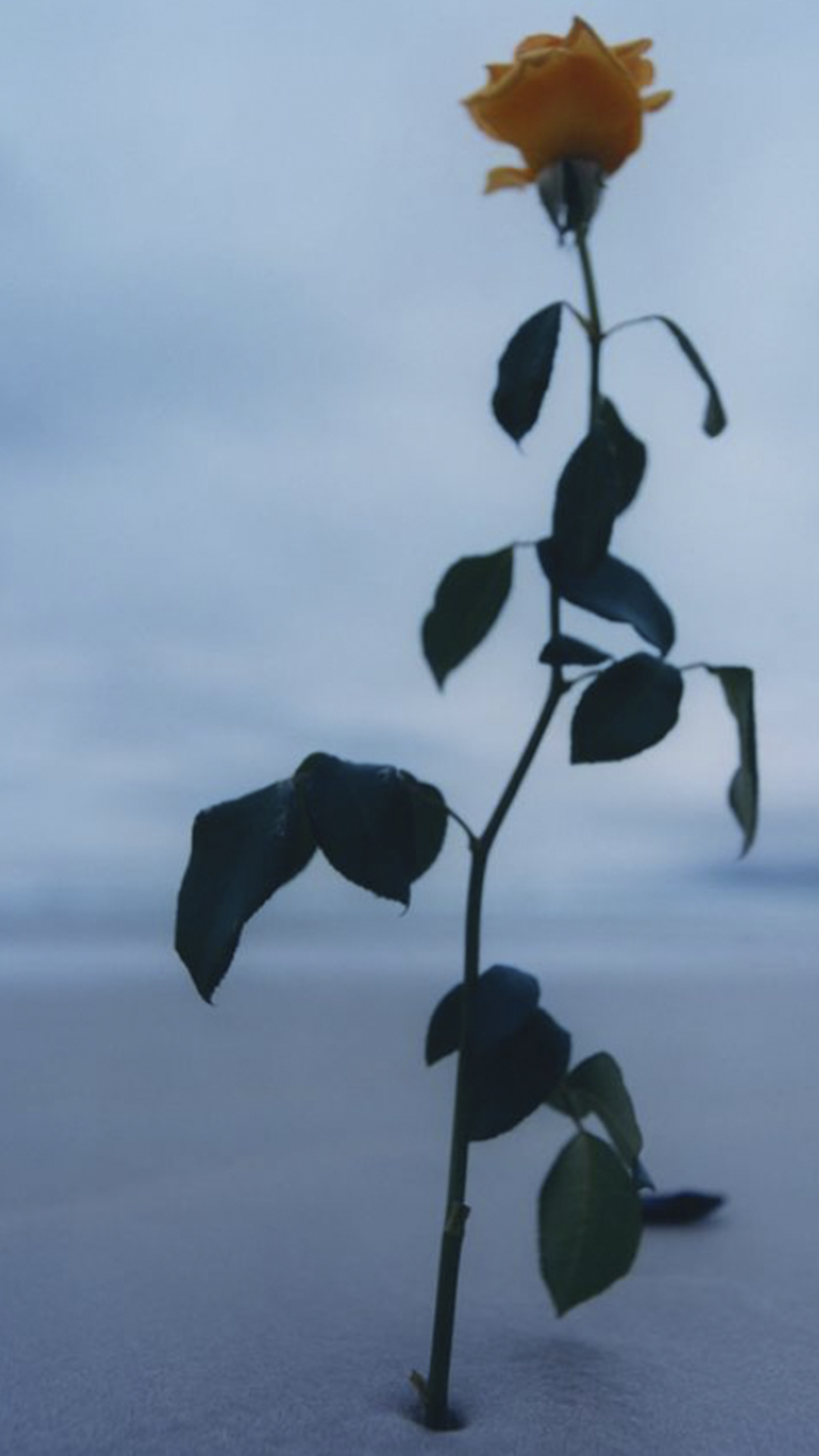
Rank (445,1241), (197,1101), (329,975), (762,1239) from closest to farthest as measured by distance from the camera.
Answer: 1. (445,1241)
2. (762,1239)
3. (197,1101)
4. (329,975)

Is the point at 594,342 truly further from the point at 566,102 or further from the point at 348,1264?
the point at 348,1264

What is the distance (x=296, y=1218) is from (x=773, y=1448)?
495mm

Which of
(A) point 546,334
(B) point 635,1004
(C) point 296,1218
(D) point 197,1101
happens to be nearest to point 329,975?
(B) point 635,1004

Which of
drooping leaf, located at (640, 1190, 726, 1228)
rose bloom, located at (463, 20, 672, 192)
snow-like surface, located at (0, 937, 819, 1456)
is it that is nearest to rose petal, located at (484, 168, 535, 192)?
rose bloom, located at (463, 20, 672, 192)

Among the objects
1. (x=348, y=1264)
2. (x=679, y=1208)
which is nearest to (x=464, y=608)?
(x=348, y=1264)

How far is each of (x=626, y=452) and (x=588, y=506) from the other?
86mm

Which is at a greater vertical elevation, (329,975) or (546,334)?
(546,334)

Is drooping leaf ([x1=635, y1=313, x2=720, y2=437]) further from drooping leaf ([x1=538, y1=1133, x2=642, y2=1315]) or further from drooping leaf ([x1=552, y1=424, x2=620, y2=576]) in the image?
drooping leaf ([x1=538, y1=1133, x2=642, y2=1315])

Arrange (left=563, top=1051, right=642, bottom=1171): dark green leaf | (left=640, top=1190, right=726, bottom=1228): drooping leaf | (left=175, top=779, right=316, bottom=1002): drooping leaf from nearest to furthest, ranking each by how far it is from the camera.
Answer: (left=175, top=779, right=316, bottom=1002): drooping leaf, (left=563, top=1051, right=642, bottom=1171): dark green leaf, (left=640, top=1190, right=726, bottom=1228): drooping leaf

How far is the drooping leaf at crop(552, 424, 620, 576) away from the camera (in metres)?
0.64

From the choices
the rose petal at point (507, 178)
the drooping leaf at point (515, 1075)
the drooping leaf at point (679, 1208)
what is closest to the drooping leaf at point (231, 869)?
the drooping leaf at point (515, 1075)

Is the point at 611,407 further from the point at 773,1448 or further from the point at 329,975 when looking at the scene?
the point at 329,975

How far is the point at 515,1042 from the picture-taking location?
0.68 m

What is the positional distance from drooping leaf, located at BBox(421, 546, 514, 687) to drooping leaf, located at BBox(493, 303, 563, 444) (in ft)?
0.22
